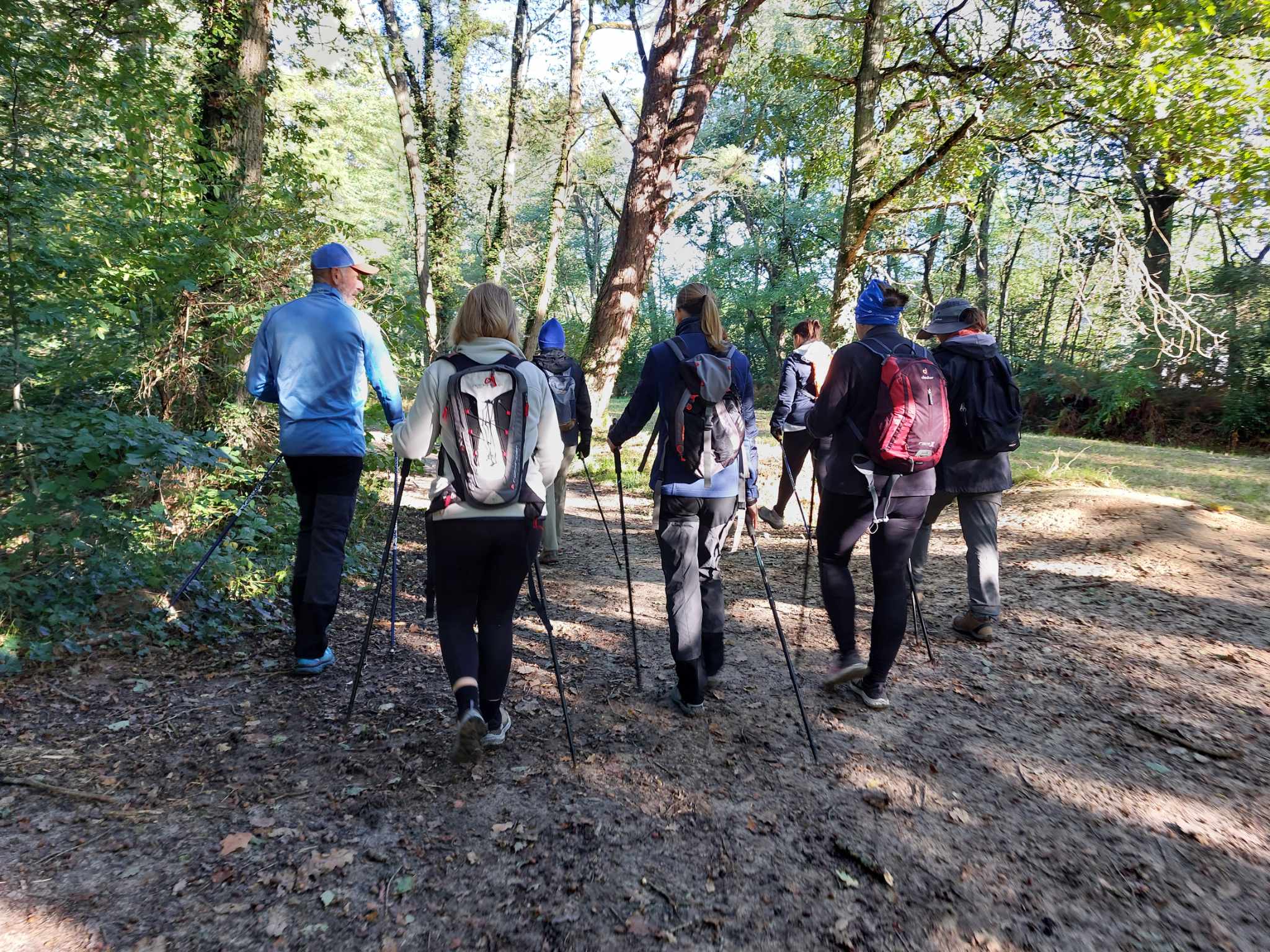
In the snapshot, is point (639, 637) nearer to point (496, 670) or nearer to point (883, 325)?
point (496, 670)

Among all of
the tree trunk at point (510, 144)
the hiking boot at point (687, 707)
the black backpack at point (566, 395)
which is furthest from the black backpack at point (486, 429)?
the tree trunk at point (510, 144)

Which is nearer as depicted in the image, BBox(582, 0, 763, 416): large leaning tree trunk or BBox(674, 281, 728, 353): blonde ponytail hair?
BBox(674, 281, 728, 353): blonde ponytail hair

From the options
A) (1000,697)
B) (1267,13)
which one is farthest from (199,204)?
(1267,13)

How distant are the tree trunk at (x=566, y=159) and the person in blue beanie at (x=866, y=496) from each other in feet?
38.2

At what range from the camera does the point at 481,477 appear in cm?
295

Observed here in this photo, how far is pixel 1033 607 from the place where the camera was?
5547 mm

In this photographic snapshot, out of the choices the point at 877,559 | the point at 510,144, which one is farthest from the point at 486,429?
the point at 510,144

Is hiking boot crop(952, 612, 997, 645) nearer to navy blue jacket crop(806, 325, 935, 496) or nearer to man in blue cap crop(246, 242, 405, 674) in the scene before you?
navy blue jacket crop(806, 325, 935, 496)

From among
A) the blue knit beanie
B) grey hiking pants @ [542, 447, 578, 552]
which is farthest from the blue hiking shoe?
the blue knit beanie

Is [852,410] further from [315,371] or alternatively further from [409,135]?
[409,135]

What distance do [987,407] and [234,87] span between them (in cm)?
677

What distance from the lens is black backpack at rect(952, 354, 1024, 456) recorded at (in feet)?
15.2

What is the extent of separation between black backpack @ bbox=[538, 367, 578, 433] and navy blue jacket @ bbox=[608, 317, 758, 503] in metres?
1.79

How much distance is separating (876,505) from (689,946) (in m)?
2.26
